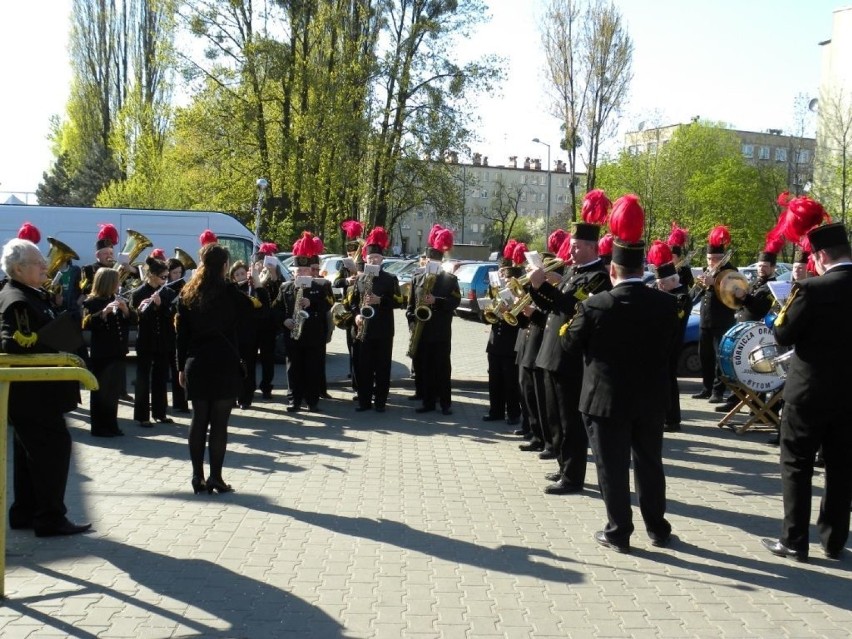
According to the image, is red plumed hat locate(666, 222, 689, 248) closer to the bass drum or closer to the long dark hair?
the bass drum

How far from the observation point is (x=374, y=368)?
38.5ft

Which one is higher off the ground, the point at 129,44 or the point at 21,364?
the point at 129,44

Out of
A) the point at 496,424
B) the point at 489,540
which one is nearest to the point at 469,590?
the point at 489,540

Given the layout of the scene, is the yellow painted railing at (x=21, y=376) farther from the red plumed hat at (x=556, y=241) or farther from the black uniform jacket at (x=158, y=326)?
the red plumed hat at (x=556, y=241)

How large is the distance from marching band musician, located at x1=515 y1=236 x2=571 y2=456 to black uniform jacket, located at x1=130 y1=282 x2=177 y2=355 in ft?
13.5

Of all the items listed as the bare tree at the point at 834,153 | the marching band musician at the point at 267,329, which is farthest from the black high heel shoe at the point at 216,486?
the bare tree at the point at 834,153

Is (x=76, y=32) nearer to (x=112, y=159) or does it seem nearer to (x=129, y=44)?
(x=129, y=44)

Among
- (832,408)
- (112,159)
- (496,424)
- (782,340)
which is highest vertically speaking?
(112,159)

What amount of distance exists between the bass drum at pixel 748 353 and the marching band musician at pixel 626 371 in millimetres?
4447

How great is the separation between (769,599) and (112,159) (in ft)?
169

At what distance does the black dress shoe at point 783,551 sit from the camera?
5941 mm

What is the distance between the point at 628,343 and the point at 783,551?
69.2 inches

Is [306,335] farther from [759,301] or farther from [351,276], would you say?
[759,301]

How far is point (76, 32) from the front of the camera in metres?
51.9
